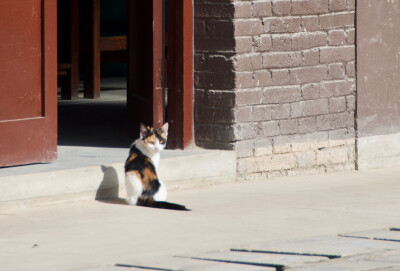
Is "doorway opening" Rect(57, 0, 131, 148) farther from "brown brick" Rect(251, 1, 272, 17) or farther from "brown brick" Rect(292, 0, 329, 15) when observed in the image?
"brown brick" Rect(292, 0, 329, 15)

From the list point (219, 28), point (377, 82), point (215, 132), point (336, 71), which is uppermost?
point (219, 28)

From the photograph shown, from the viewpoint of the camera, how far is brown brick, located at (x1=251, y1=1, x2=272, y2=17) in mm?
10148

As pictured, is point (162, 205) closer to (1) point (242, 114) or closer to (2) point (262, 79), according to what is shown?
(1) point (242, 114)

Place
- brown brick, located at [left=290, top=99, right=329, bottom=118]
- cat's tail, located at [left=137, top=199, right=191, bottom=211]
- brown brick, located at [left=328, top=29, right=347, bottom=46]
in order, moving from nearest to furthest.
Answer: cat's tail, located at [left=137, top=199, right=191, bottom=211] → brown brick, located at [left=290, top=99, right=329, bottom=118] → brown brick, located at [left=328, top=29, right=347, bottom=46]

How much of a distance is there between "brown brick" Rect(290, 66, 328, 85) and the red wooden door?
250 cm

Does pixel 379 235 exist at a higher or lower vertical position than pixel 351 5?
lower

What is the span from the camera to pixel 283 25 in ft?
34.0

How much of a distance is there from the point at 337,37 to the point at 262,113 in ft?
4.04

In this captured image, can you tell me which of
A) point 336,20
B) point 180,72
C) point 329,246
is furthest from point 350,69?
point 329,246

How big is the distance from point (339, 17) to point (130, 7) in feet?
7.21

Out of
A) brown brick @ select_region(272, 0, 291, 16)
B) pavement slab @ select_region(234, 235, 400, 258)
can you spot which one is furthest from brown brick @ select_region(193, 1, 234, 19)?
pavement slab @ select_region(234, 235, 400, 258)

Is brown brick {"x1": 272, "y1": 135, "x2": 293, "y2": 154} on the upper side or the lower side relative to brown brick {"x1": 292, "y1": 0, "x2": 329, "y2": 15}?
lower

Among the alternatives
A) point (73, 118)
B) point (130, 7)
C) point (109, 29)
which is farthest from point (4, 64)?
point (109, 29)

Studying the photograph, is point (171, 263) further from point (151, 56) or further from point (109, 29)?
point (109, 29)
